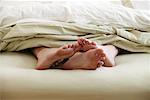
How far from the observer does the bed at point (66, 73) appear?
0.86 meters

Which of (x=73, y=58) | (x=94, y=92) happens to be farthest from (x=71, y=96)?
(x=73, y=58)

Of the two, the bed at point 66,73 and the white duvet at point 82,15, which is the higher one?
the white duvet at point 82,15

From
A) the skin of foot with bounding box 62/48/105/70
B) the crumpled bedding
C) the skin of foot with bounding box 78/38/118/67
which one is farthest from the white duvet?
the skin of foot with bounding box 62/48/105/70

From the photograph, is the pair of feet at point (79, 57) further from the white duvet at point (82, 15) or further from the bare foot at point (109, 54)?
the white duvet at point (82, 15)

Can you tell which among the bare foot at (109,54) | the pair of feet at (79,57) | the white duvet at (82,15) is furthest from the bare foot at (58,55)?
the white duvet at (82,15)

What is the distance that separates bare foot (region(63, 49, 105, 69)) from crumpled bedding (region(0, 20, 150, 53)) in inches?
5.5

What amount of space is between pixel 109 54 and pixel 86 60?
0.47 ft

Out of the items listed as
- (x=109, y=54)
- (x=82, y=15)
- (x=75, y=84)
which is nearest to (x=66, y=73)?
(x=75, y=84)

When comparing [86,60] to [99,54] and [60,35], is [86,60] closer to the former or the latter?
[99,54]

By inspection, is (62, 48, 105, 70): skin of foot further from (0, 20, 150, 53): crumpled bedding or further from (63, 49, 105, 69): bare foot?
(0, 20, 150, 53): crumpled bedding

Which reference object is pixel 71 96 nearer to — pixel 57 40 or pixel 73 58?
pixel 73 58

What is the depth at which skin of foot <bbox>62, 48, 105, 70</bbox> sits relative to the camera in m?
0.94

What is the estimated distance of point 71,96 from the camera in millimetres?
855

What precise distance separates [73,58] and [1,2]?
0.71 m
